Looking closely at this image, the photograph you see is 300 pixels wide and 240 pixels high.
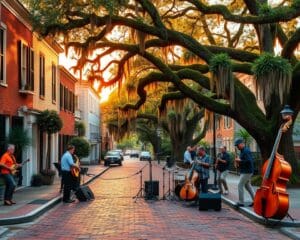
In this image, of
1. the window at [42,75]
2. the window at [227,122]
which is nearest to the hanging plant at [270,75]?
the window at [42,75]

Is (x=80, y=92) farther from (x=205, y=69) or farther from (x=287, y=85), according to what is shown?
(x=287, y=85)

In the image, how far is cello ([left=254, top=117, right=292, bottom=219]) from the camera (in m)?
11.8

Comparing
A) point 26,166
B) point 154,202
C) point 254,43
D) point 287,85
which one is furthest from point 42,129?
point 254,43

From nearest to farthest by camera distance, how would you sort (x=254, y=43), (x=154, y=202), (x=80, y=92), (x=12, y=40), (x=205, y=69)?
(x=154, y=202) → (x=12, y=40) → (x=205, y=69) → (x=254, y=43) → (x=80, y=92)

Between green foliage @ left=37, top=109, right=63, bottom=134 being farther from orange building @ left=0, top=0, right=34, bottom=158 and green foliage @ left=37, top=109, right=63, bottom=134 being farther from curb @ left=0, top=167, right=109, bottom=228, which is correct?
curb @ left=0, top=167, right=109, bottom=228

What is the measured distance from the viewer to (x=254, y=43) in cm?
3284

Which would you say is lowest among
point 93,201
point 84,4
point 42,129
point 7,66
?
point 93,201

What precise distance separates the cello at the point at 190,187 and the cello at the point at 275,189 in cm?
482

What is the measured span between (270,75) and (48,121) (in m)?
10.3

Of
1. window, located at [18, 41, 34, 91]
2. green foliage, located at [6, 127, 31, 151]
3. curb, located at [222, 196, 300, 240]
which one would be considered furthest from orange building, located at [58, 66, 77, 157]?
curb, located at [222, 196, 300, 240]

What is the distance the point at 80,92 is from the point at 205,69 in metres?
37.5

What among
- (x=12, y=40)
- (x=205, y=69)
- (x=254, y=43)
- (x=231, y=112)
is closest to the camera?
(x=12, y=40)

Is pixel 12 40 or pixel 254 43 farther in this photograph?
pixel 254 43

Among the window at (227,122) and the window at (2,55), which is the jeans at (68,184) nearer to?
the window at (2,55)
